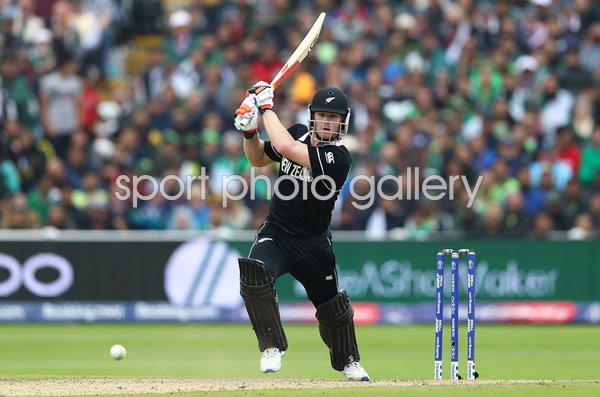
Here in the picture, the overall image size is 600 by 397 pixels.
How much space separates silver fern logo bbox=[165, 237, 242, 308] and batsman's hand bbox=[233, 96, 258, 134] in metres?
7.51

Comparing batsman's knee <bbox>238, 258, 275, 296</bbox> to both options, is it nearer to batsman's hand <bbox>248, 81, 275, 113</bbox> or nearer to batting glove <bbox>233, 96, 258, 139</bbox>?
batting glove <bbox>233, 96, 258, 139</bbox>

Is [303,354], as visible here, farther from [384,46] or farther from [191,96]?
[384,46]

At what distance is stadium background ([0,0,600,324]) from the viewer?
16.8 meters

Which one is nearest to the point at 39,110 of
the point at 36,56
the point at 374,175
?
the point at 36,56

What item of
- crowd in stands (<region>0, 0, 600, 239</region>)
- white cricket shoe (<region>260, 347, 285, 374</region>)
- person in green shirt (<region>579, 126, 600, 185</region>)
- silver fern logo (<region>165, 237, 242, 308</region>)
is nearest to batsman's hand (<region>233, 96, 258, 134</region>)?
white cricket shoe (<region>260, 347, 285, 374</region>)

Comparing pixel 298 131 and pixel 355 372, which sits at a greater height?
pixel 298 131

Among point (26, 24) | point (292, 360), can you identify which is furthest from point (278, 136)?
point (26, 24)

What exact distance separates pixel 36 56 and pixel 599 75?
28.1 ft

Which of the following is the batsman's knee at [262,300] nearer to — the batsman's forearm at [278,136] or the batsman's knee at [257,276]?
the batsman's knee at [257,276]

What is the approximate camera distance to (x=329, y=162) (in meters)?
9.26

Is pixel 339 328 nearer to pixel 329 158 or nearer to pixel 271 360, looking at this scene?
pixel 271 360

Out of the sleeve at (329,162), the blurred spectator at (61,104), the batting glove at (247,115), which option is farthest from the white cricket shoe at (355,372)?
the blurred spectator at (61,104)

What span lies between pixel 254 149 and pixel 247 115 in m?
0.46

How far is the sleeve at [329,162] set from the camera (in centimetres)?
923
